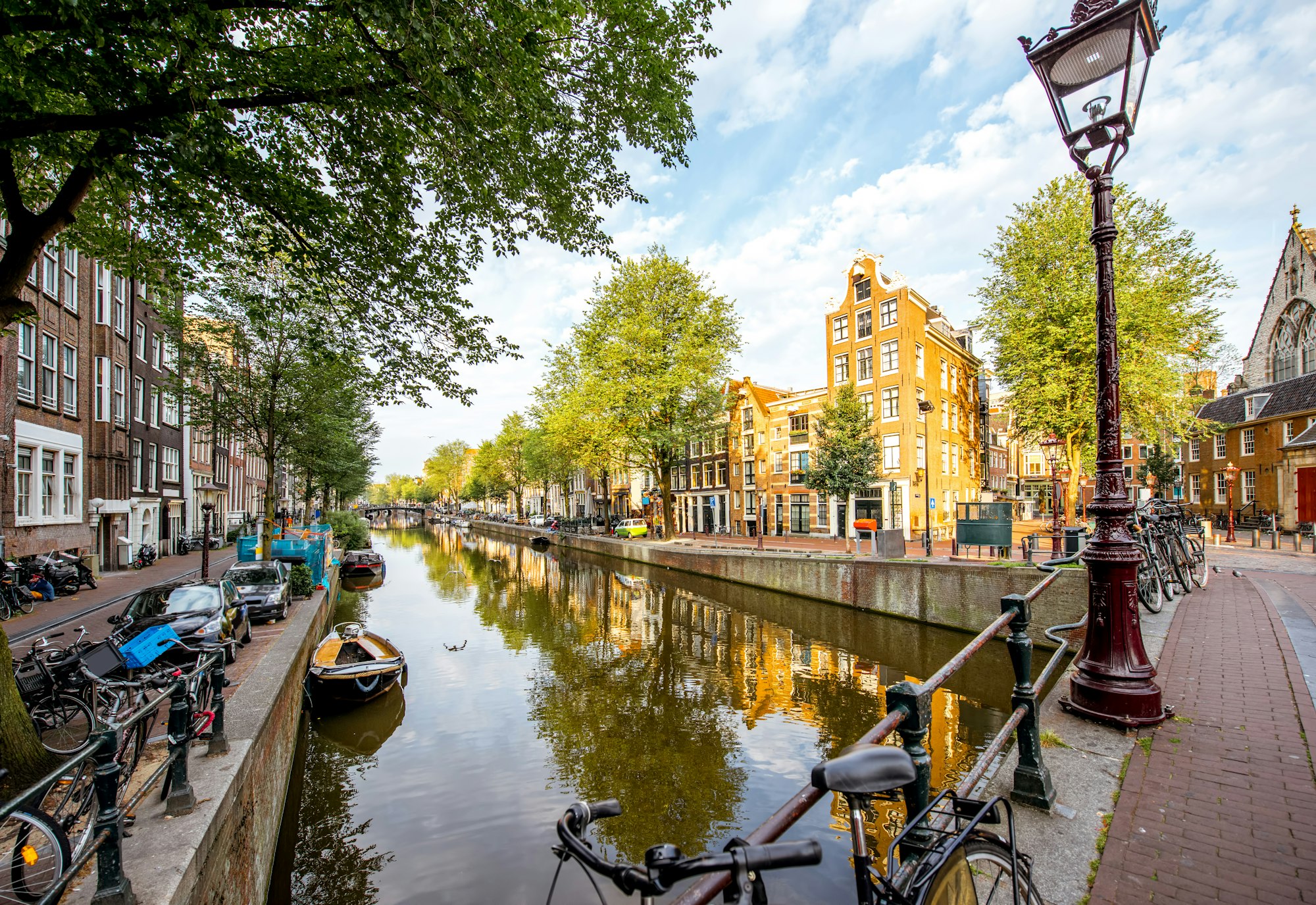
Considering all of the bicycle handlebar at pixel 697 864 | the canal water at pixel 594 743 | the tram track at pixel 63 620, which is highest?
the bicycle handlebar at pixel 697 864

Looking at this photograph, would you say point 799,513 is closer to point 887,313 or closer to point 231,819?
point 887,313

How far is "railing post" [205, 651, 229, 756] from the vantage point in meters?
5.88

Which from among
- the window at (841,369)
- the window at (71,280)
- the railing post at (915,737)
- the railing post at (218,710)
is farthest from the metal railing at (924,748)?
the window at (841,369)

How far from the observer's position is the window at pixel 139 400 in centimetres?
2497

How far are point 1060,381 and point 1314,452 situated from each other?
16474 millimetres

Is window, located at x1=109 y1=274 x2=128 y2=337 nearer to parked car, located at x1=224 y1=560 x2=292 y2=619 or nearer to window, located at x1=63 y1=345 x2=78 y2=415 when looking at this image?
window, located at x1=63 y1=345 x2=78 y2=415

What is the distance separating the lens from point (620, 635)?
18891mm

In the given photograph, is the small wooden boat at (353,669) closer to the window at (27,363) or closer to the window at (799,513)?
the window at (27,363)

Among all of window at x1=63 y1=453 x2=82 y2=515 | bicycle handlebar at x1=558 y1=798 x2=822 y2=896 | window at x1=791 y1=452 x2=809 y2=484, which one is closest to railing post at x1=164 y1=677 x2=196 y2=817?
bicycle handlebar at x1=558 y1=798 x2=822 y2=896

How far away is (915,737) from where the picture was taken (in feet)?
7.54

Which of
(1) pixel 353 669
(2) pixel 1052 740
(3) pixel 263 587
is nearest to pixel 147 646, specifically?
(1) pixel 353 669

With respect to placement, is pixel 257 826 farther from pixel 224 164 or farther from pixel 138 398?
pixel 138 398

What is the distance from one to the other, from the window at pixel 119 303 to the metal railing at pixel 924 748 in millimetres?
30536

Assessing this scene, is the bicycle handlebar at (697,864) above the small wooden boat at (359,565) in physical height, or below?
above
